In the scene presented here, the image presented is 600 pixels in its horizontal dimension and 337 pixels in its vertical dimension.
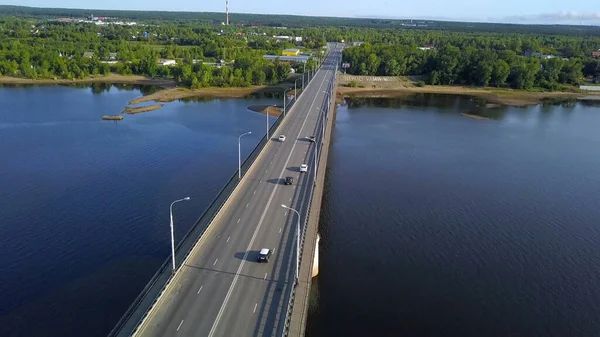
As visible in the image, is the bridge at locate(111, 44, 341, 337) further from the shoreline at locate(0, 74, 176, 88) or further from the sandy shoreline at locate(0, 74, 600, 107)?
the shoreline at locate(0, 74, 176, 88)

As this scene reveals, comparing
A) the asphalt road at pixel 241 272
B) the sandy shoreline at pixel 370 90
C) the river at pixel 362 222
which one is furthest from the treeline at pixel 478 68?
the asphalt road at pixel 241 272

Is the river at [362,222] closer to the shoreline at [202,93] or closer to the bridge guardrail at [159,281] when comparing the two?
the bridge guardrail at [159,281]

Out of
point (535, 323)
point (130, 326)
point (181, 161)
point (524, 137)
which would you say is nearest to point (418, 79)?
point (524, 137)

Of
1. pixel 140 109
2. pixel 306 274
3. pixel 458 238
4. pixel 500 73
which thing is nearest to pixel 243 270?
pixel 306 274

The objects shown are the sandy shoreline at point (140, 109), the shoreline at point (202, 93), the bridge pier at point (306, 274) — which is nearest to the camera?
the bridge pier at point (306, 274)

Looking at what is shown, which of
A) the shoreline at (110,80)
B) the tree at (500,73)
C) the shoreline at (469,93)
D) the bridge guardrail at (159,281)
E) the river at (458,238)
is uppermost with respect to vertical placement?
the tree at (500,73)

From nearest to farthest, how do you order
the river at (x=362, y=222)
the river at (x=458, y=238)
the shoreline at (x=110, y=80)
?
1. the river at (x=362, y=222)
2. the river at (x=458, y=238)
3. the shoreline at (x=110, y=80)

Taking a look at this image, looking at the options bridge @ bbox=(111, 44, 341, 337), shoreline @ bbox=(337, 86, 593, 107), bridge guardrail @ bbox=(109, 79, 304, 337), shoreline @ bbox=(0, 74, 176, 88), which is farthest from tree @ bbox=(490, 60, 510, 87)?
bridge guardrail @ bbox=(109, 79, 304, 337)

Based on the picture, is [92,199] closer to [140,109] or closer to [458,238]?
[458,238]
